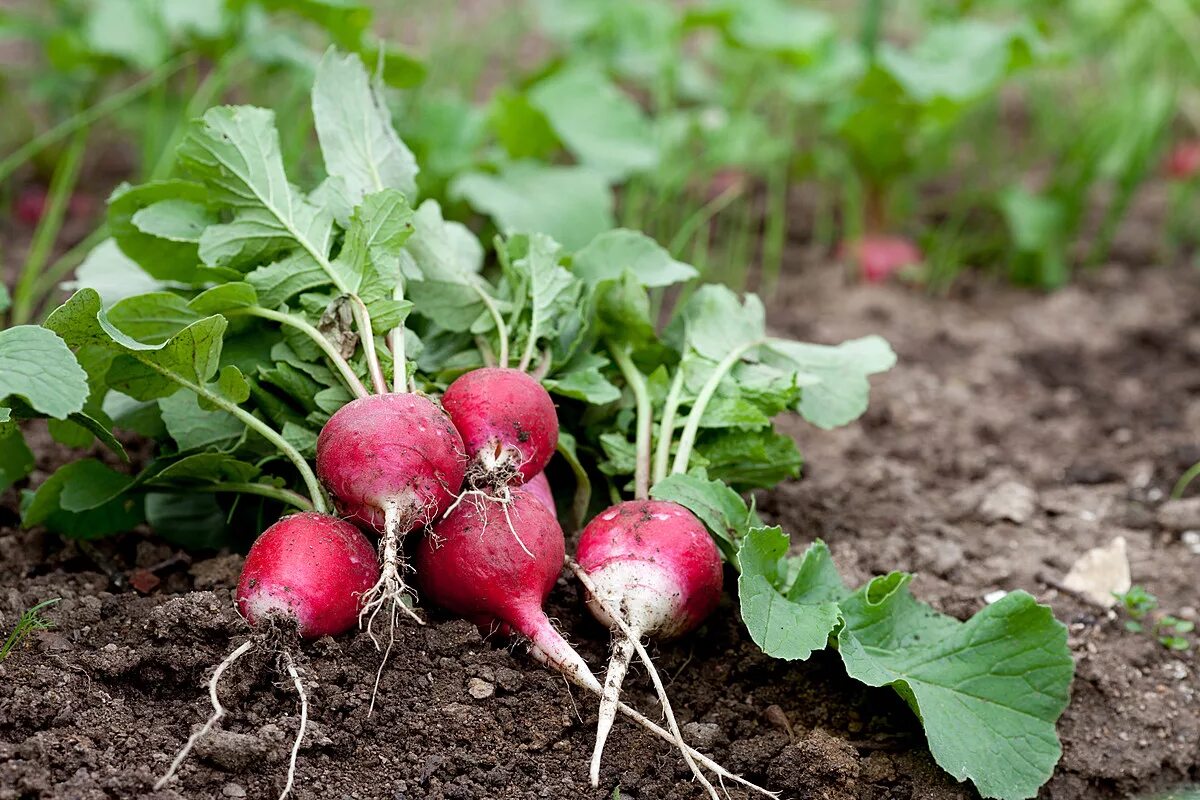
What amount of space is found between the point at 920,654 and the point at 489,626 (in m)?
0.68

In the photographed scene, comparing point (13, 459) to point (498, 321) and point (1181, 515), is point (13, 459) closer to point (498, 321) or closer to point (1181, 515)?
point (498, 321)

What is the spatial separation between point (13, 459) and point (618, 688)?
1.18 metres

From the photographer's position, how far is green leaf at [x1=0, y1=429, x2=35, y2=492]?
6.92 feet

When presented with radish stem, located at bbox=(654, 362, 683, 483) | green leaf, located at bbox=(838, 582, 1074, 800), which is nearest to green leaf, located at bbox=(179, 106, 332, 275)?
radish stem, located at bbox=(654, 362, 683, 483)

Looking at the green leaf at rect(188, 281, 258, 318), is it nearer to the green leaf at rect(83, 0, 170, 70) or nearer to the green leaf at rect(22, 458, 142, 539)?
the green leaf at rect(22, 458, 142, 539)

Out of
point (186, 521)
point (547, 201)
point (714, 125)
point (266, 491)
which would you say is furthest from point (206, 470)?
point (714, 125)

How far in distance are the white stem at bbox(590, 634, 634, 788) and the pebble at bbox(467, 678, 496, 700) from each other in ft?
0.54

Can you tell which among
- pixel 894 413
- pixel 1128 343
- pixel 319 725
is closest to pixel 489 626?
pixel 319 725

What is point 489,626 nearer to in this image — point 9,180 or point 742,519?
point 742,519

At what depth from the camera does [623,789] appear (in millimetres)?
1696

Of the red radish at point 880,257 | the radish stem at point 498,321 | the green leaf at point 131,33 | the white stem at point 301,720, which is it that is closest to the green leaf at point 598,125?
the red radish at point 880,257

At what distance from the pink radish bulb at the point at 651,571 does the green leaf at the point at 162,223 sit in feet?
3.05

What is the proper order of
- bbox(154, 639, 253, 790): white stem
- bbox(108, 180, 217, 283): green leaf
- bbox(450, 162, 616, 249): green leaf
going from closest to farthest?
1. bbox(154, 639, 253, 790): white stem
2. bbox(108, 180, 217, 283): green leaf
3. bbox(450, 162, 616, 249): green leaf

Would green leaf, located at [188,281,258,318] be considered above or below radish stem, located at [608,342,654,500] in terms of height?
above
